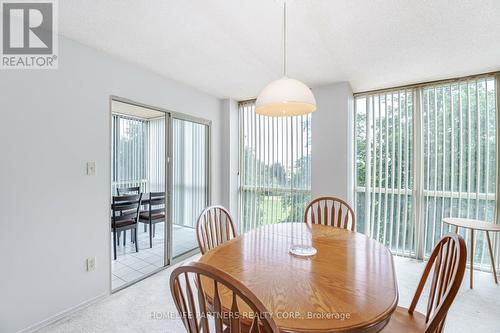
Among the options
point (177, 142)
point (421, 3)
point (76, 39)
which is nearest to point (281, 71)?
point (421, 3)

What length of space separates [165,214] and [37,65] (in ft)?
6.41

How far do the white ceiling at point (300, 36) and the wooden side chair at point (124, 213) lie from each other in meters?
1.58

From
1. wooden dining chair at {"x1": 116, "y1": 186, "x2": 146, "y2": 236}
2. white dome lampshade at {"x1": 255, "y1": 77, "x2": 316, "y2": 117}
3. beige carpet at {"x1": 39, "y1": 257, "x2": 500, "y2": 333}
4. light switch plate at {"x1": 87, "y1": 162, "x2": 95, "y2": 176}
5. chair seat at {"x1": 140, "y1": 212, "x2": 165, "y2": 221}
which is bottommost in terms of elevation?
beige carpet at {"x1": 39, "y1": 257, "x2": 500, "y2": 333}

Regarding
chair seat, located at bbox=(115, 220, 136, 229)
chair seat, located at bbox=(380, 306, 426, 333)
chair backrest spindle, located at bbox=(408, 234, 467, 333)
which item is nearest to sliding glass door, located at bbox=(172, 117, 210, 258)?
chair seat, located at bbox=(115, 220, 136, 229)

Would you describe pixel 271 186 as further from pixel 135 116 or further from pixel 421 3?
pixel 421 3

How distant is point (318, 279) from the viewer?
122cm

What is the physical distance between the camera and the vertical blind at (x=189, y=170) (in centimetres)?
323

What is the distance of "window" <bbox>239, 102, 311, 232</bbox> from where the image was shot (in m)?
3.60

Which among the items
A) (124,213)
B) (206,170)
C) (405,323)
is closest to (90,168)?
(124,213)

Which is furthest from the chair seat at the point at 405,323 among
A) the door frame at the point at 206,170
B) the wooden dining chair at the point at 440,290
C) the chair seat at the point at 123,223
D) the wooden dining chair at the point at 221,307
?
the chair seat at the point at 123,223

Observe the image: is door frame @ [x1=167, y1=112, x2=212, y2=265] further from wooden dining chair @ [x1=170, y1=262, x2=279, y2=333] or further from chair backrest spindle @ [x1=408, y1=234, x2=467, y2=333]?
chair backrest spindle @ [x1=408, y1=234, x2=467, y2=333]

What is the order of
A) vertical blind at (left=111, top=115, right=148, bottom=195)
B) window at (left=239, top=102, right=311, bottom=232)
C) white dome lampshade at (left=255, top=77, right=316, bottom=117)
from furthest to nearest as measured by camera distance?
window at (left=239, top=102, right=311, bottom=232) → vertical blind at (left=111, top=115, right=148, bottom=195) → white dome lampshade at (left=255, top=77, right=316, bottom=117)

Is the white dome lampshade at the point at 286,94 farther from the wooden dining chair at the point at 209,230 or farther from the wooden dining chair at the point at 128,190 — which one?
the wooden dining chair at the point at 128,190

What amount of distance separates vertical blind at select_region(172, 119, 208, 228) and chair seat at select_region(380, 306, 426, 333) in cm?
263
